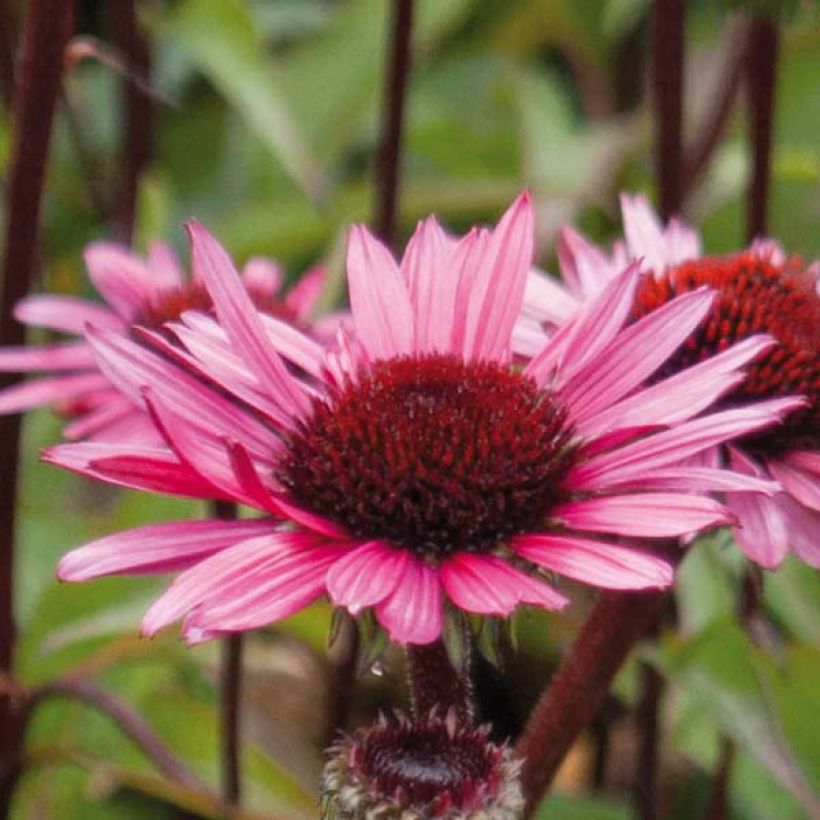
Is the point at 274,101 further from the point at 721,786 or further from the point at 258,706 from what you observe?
the point at 721,786

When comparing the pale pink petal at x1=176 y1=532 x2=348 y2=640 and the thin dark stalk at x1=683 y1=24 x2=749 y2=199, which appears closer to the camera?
the pale pink petal at x1=176 y1=532 x2=348 y2=640

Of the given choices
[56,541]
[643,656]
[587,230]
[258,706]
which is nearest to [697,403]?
[643,656]

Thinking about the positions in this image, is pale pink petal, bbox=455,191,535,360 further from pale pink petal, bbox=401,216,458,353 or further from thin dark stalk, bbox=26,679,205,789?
thin dark stalk, bbox=26,679,205,789

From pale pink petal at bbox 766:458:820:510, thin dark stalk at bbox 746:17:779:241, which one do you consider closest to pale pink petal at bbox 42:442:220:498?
pale pink petal at bbox 766:458:820:510

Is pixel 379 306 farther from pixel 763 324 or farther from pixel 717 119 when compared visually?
pixel 717 119

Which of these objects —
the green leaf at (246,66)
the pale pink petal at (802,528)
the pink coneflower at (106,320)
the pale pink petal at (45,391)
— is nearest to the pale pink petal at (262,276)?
the pink coneflower at (106,320)

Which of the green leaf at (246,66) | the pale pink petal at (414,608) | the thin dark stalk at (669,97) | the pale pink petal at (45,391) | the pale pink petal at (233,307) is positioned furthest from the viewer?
the green leaf at (246,66)

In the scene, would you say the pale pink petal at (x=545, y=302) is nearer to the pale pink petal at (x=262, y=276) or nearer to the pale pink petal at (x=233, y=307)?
the pale pink petal at (x=233, y=307)
